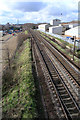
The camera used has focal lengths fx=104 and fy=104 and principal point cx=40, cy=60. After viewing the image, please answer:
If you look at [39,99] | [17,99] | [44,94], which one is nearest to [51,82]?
[44,94]

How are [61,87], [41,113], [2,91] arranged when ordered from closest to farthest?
[41,113], [61,87], [2,91]

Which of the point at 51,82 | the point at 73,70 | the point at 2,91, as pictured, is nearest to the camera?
the point at 51,82

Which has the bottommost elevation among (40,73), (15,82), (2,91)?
(2,91)

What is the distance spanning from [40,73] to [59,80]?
247 centimetres

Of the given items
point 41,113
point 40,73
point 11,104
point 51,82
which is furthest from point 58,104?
point 40,73

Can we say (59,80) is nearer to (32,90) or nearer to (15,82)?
(32,90)

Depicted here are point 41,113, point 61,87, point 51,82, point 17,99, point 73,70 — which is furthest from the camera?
point 73,70

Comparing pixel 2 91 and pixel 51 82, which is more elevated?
pixel 51 82

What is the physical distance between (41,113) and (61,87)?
3.11 m

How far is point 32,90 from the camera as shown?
8672mm

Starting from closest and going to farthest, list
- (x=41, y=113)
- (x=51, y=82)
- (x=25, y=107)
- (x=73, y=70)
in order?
(x=41, y=113), (x=25, y=107), (x=51, y=82), (x=73, y=70)

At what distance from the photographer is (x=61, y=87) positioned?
29.5 ft

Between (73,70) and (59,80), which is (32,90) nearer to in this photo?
(59,80)

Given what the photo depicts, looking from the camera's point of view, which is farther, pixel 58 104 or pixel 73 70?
pixel 73 70
